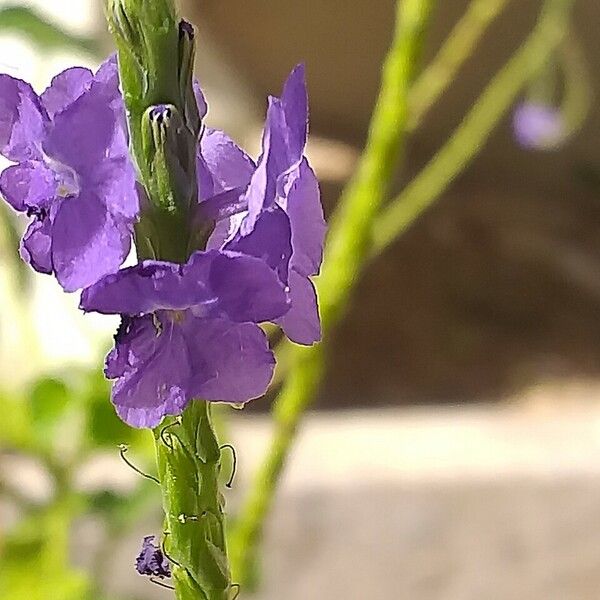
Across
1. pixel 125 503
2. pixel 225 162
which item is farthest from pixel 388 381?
pixel 225 162

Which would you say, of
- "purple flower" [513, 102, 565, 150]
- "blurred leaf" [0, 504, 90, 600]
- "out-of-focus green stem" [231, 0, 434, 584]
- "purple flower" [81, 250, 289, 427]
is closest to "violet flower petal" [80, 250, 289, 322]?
"purple flower" [81, 250, 289, 427]

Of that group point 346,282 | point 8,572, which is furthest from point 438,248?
point 346,282

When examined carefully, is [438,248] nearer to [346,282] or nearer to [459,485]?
[459,485]

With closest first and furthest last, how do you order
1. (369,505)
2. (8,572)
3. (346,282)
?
(346,282)
(8,572)
(369,505)

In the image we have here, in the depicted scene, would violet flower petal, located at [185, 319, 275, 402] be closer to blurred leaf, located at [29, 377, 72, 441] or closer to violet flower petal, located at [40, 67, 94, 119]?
violet flower petal, located at [40, 67, 94, 119]

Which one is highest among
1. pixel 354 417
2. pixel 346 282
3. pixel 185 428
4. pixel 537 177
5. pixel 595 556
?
pixel 537 177

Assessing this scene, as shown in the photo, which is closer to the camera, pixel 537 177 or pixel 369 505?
pixel 369 505

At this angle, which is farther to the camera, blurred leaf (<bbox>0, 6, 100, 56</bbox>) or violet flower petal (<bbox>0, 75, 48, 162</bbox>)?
blurred leaf (<bbox>0, 6, 100, 56</bbox>)

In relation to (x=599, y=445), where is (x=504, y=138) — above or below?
above
